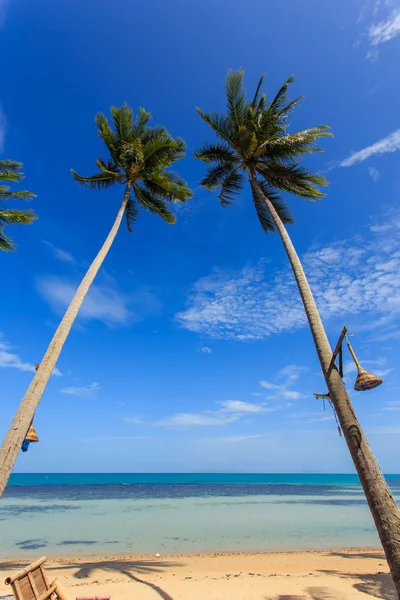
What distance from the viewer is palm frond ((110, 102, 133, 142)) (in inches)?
470

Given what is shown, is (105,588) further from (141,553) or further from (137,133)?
(137,133)

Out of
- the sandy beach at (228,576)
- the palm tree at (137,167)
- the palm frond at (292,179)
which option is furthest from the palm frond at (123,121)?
the sandy beach at (228,576)

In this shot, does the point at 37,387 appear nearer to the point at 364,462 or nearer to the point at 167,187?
the point at 364,462

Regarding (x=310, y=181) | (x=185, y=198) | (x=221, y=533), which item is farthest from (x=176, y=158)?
(x=221, y=533)

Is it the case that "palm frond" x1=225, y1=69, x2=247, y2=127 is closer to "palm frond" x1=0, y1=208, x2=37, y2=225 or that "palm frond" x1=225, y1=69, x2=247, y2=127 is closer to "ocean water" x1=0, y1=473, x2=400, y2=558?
"palm frond" x1=0, y1=208, x2=37, y2=225

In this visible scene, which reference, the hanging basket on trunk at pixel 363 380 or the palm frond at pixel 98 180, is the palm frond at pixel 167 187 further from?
the hanging basket on trunk at pixel 363 380

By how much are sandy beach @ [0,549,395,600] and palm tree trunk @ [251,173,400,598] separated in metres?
5.50

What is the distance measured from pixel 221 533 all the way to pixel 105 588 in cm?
1091

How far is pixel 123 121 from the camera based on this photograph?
11977mm

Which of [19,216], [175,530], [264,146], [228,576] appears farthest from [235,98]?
[175,530]

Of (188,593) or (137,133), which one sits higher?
(137,133)

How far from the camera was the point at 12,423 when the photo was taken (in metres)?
6.07

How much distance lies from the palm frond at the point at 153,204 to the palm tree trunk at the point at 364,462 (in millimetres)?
8732

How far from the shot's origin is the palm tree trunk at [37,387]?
5602mm
